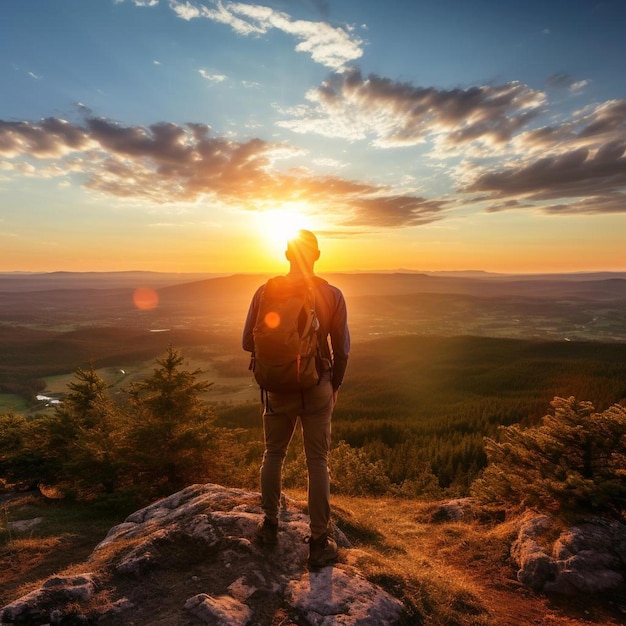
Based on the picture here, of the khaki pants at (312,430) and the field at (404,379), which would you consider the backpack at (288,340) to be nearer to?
the khaki pants at (312,430)

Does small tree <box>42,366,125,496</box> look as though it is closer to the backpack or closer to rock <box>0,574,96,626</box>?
rock <box>0,574,96,626</box>

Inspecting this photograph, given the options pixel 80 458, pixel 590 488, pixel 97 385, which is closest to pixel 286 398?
pixel 590 488

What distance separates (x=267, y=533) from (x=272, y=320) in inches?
112

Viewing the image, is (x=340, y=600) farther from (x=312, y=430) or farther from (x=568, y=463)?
(x=568, y=463)

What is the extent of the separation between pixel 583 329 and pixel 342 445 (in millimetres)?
221730

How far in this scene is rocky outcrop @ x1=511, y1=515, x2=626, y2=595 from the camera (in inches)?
219

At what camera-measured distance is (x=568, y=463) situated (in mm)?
7172

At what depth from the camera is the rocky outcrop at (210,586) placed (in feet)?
12.1

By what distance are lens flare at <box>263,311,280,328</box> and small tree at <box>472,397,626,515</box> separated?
6.22 m

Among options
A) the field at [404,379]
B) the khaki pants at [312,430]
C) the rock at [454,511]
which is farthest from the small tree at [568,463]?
the field at [404,379]

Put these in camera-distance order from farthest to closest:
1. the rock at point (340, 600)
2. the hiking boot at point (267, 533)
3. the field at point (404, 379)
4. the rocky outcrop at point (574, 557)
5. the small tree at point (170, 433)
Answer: the field at point (404, 379), the small tree at point (170, 433), the rocky outcrop at point (574, 557), the hiking boot at point (267, 533), the rock at point (340, 600)

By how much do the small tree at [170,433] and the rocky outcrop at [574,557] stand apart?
8803 millimetres

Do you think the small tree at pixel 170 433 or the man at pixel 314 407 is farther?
the small tree at pixel 170 433

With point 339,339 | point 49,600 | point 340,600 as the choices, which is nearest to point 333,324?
point 339,339
